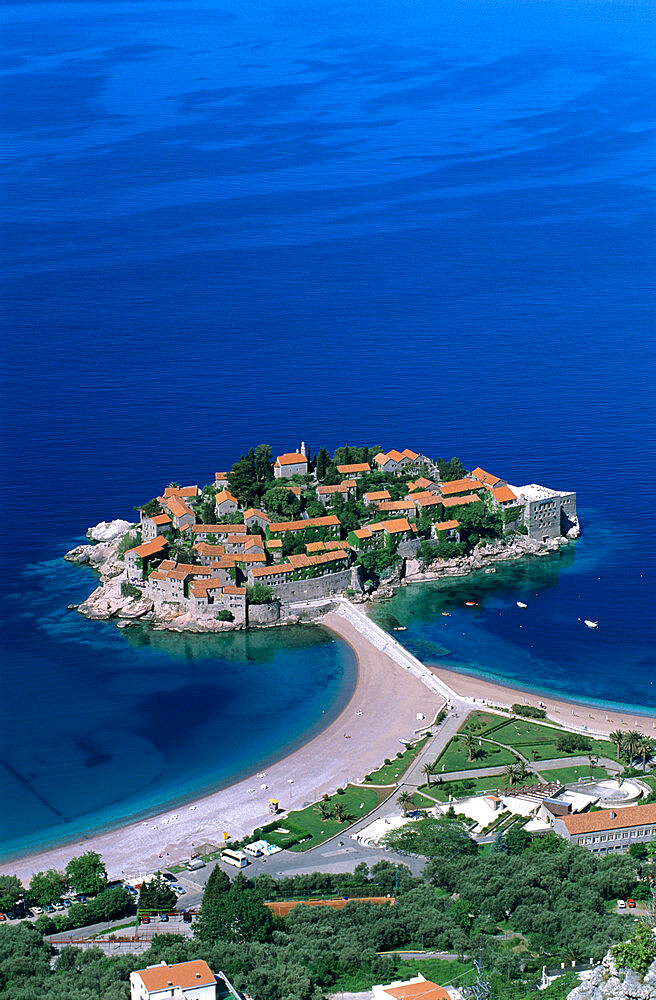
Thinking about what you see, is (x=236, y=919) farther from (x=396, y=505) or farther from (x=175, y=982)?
(x=396, y=505)

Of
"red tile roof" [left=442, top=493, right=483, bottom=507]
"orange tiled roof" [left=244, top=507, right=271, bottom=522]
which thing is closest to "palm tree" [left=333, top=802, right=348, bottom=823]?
"orange tiled roof" [left=244, top=507, right=271, bottom=522]

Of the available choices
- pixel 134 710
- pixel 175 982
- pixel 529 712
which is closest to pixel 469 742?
pixel 529 712

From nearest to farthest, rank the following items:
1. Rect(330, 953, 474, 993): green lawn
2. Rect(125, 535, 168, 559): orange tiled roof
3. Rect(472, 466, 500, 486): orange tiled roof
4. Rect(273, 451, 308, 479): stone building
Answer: Rect(330, 953, 474, 993): green lawn → Rect(125, 535, 168, 559): orange tiled roof → Rect(273, 451, 308, 479): stone building → Rect(472, 466, 500, 486): orange tiled roof

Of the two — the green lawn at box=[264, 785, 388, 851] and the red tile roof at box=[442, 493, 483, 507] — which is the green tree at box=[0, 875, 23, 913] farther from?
the red tile roof at box=[442, 493, 483, 507]

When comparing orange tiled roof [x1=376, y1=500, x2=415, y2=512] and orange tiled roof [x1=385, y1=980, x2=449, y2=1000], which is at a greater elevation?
orange tiled roof [x1=376, y1=500, x2=415, y2=512]

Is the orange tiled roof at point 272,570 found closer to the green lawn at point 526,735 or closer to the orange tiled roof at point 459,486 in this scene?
the orange tiled roof at point 459,486

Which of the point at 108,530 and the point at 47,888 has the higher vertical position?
the point at 108,530
